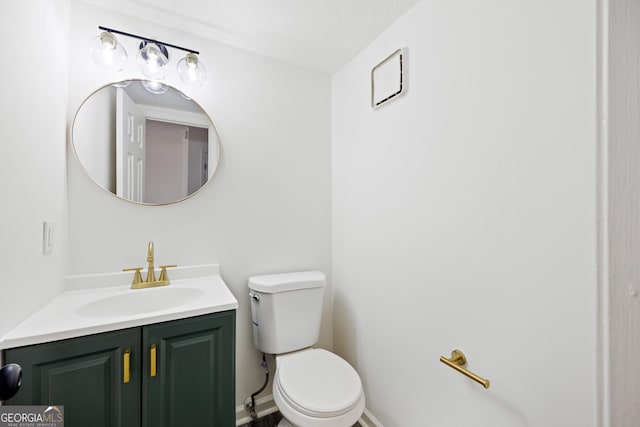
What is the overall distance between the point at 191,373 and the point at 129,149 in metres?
1.12

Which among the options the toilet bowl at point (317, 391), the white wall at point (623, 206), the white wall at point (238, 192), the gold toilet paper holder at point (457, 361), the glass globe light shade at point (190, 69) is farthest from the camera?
the glass globe light shade at point (190, 69)

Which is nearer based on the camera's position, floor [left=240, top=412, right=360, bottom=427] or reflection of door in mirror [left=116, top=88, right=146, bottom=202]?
reflection of door in mirror [left=116, top=88, right=146, bottom=202]

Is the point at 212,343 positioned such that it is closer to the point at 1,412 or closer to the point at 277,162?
the point at 1,412

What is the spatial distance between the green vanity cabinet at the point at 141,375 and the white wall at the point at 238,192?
50cm

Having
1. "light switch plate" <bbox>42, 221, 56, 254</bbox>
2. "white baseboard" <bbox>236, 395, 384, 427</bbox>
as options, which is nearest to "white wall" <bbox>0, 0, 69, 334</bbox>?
"light switch plate" <bbox>42, 221, 56, 254</bbox>

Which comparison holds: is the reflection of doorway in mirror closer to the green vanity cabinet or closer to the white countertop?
the white countertop

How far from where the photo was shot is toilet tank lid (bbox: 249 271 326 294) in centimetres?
148

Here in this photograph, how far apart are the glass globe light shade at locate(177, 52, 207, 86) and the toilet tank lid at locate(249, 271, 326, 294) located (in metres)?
1.12

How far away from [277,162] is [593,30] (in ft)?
4.71

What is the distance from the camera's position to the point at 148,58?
133cm

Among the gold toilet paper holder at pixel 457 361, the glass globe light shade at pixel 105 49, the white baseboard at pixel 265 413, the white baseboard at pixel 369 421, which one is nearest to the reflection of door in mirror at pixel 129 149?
the glass globe light shade at pixel 105 49

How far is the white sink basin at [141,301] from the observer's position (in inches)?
47.3

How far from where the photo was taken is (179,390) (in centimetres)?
106

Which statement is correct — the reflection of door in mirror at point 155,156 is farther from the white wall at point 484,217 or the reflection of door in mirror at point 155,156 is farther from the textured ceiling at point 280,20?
the white wall at point 484,217
